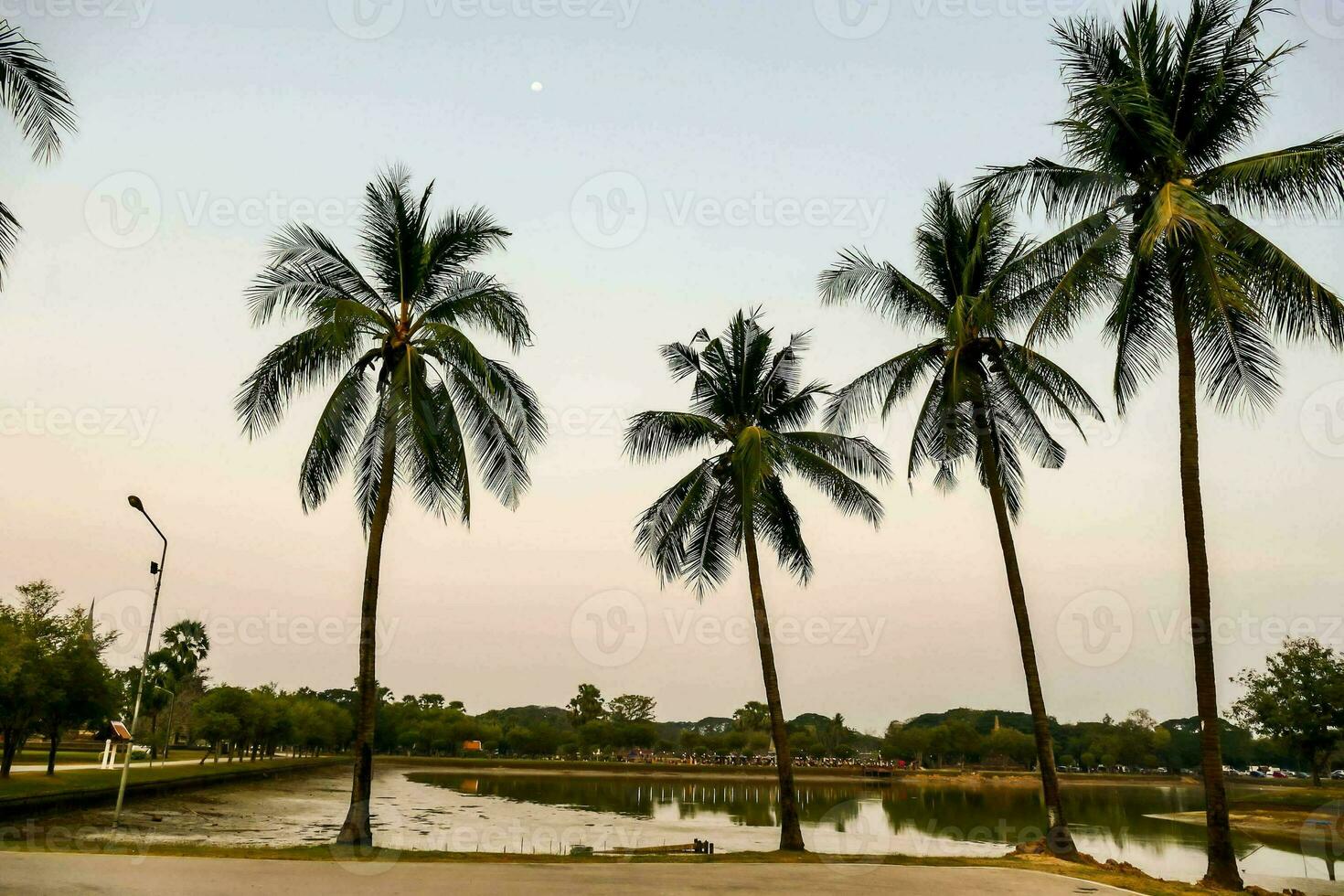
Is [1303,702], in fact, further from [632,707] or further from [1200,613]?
[632,707]

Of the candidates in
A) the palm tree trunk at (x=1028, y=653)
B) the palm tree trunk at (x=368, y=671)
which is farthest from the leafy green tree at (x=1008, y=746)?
the palm tree trunk at (x=368, y=671)

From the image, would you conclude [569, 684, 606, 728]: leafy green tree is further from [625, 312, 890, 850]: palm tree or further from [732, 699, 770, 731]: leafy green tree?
[625, 312, 890, 850]: palm tree

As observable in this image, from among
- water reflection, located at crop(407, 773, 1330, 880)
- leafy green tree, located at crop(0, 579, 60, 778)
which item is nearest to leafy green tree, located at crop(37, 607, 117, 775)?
leafy green tree, located at crop(0, 579, 60, 778)

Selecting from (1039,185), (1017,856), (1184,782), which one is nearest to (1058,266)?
(1039,185)

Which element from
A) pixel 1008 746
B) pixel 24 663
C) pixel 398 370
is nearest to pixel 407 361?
pixel 398 370

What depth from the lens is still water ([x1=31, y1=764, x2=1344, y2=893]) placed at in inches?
1212

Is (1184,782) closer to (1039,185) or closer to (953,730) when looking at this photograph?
(953,730)

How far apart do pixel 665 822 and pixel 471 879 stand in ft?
115

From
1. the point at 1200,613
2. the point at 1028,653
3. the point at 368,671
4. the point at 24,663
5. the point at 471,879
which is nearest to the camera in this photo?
the point at 471,879

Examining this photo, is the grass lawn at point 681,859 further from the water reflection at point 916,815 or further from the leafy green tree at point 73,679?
the leafy green tree at point 73,679

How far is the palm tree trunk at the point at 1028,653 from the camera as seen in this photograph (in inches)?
810

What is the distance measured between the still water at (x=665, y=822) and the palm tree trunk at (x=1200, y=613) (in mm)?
10955

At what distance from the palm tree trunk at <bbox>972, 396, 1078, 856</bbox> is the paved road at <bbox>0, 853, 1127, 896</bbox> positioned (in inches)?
131

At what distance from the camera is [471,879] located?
48.1 ft
